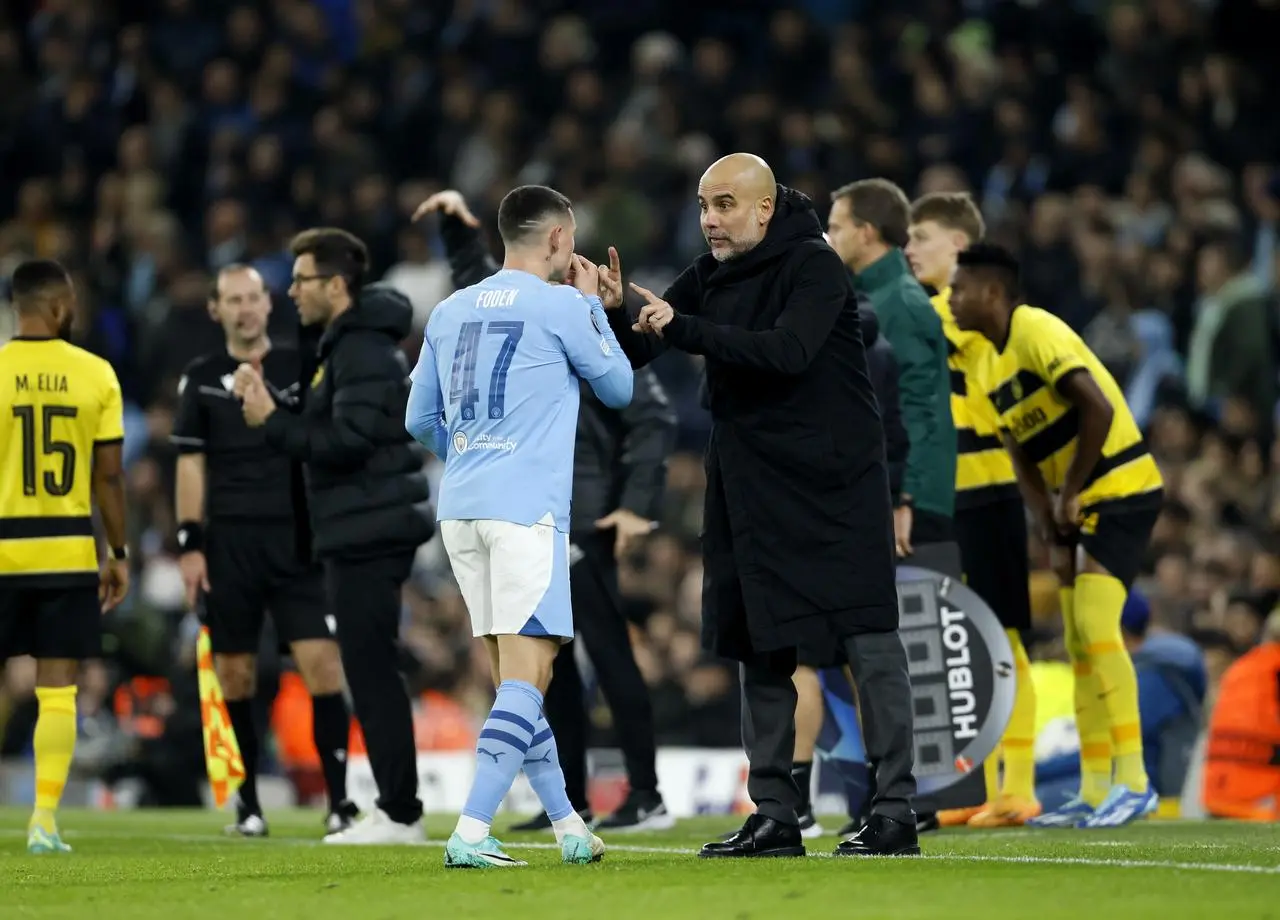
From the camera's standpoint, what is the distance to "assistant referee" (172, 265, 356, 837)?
969 cm

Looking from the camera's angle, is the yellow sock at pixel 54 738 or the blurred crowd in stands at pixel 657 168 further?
the blurred crowd in stands at pixel 657 168

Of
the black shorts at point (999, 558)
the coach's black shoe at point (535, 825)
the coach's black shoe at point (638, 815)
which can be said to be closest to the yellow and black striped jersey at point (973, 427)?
the black shorts at point (999, 558)

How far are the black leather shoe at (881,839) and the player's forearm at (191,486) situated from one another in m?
4.33

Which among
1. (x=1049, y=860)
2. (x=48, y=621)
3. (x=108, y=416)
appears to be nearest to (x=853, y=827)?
(x=1049, y=860)

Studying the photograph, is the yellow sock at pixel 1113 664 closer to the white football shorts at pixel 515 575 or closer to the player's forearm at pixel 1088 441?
the player's forearm at pixel 1088 441

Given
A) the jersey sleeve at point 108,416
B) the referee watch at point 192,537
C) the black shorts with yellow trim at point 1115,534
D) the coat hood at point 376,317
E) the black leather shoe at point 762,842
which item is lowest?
the black leather shoe at point 762,842

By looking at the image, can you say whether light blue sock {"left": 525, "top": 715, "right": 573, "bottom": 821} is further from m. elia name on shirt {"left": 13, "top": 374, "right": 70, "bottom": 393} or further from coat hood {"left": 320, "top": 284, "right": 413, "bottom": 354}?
m. elia name on shirt {"left": 13, "top": 374, "right": 70, "bottom": 393}

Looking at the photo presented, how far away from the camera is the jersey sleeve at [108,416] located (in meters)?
9.02

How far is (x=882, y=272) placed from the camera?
8.59m

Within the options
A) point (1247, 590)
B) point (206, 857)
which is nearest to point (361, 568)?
point (206, 857)

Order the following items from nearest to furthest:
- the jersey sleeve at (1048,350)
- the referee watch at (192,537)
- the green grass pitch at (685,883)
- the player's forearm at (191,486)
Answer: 1. the green grass pitch at (685,883)
2. the jersey sleeve at (1048,350)
3. the referee watch at (192,537)
4. the player's forearm at (191,486)

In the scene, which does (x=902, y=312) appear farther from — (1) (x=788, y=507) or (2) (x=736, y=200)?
(1) (x=788, y=507)

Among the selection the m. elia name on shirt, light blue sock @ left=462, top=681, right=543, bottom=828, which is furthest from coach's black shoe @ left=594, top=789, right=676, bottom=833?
the m. elia name on shirt

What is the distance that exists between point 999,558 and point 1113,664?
0.71m
